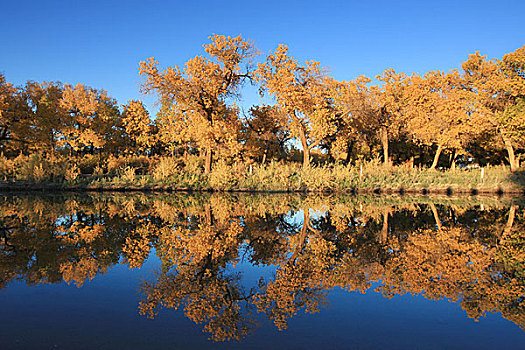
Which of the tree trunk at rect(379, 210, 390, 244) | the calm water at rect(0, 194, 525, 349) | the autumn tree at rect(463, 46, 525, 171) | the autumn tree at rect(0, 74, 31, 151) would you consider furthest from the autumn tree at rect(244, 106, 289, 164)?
the calm water at rect(0, 194, 525, 349)

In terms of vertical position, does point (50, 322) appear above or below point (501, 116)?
below

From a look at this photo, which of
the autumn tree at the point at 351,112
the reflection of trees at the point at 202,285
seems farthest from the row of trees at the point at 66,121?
the reflection of trees at the point at 202,285

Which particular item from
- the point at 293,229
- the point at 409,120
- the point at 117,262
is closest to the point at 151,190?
the point at 293,229

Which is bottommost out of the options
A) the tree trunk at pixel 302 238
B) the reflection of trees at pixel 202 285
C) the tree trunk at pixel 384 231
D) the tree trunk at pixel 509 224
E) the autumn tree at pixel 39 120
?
the reflection of trees at pixel 202 285

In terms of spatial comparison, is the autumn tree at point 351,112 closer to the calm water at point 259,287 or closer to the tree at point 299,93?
the tree at point 299,93

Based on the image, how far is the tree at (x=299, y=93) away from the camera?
82.0ft

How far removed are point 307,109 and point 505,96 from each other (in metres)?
17.3

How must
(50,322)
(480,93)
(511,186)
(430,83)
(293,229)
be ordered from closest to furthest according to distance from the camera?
1. (50,322)
2. (293,229)
3. (511,186)
4. (480,93)
5. (430,83)

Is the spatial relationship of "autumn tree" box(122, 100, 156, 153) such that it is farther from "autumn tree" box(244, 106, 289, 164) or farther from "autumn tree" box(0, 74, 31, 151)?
"autumn tree" box(244, 106, 289, 164)

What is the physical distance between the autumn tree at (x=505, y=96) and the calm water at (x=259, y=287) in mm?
21942

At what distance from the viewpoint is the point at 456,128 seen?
102 ft

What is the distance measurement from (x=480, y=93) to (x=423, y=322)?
32.3m

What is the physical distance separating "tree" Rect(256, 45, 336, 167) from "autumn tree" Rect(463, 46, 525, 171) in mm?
12705

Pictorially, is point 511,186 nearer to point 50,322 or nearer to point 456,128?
point 456,128
